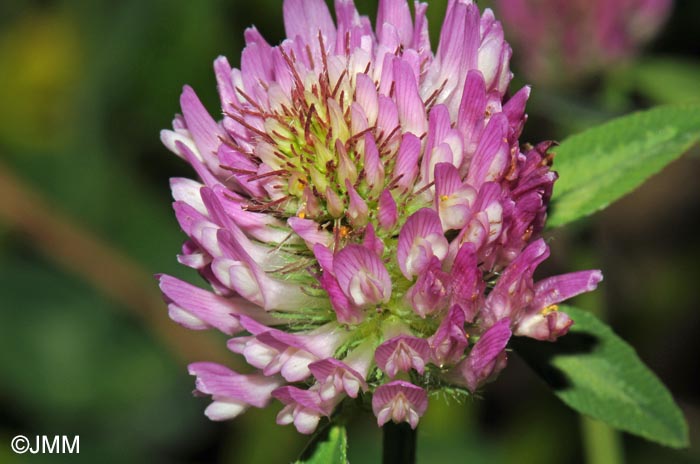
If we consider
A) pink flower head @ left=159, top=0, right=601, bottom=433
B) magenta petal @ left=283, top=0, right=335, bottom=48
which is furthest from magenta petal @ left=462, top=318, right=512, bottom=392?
magenta petal @ left=283, top=0, right=335, bottom=48

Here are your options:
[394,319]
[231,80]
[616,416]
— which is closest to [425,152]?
[394,319]

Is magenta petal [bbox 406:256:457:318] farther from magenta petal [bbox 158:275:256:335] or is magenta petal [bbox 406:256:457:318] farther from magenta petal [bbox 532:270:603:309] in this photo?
magenta petal [bbox 158:275:256:335]

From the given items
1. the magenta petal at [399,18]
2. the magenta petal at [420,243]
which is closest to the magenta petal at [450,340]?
the magenta petal at [420,243]

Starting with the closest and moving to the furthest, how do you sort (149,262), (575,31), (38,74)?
(575,31) < (149,262) < (38,74)

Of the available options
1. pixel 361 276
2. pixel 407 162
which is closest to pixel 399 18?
pixel 407 162

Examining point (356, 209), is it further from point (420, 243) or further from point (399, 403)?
point (399, 403)
